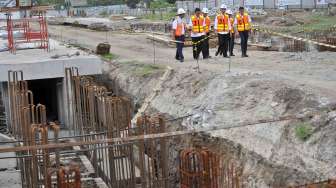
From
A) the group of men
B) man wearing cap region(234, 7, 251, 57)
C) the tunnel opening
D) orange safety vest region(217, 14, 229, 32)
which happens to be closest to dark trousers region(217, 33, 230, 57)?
the group of men

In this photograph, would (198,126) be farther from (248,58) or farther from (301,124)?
(248,58)

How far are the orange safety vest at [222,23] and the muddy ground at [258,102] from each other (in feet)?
3.33

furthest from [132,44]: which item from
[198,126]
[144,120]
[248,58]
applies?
[144,120]

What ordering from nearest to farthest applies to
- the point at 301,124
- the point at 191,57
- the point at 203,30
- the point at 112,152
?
1. the point at 301,124
2. the point at 112,152
3. the point at 203,30
4. the point at 191,57

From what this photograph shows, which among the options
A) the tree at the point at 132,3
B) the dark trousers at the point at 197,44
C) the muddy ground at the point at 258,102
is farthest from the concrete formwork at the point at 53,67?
the tree at the point at 132,3

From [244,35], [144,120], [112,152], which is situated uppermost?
[244,35]

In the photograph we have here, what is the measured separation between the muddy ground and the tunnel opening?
2.09 metres

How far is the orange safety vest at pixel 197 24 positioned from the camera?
59.8 feet

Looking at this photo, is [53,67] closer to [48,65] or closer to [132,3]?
[48,65]

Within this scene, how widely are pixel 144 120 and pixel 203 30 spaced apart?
774 cm

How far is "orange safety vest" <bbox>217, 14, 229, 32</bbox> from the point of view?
60.3 feet

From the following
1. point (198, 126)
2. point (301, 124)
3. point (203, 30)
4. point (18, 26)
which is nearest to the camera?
point (301, 124)

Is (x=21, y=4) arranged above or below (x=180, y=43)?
above

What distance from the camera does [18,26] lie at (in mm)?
26969
